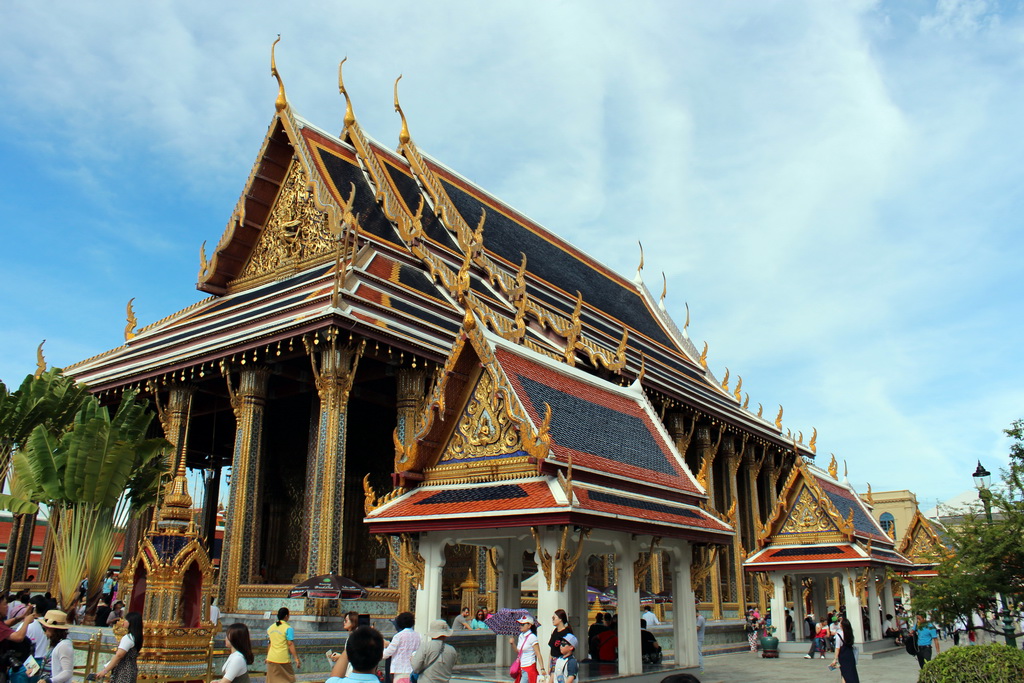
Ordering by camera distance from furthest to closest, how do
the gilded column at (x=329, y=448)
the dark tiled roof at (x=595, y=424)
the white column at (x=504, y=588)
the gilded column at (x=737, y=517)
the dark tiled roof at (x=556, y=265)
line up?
the gilded column at (x=737, y=517)
the dark tiled roof at (x=556, y=265)
the gilded column at (x=329, y=448)
the white column at (x=504, y=588)
the dark tiled roof at (x=595, y=424)

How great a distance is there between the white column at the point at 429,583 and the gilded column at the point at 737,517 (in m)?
15.9

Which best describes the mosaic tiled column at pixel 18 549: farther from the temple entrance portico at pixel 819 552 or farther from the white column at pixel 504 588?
the temple entrance portico at pixel 819 552

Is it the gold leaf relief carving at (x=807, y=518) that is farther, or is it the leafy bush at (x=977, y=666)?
the gold leaf relief carving at (x=807, y=518)

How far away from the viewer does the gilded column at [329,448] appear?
13.9 m

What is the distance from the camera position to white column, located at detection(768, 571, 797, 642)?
17.3 m

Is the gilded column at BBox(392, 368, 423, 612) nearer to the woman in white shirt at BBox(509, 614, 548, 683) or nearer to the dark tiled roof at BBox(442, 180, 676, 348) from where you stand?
the dark tiled roof at BBox(442, 180, 676, 348)

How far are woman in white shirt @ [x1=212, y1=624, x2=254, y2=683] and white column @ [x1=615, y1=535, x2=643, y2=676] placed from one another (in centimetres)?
455

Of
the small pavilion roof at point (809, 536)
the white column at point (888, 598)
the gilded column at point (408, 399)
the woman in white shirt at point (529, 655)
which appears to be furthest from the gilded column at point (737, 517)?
the woman in white shirt at point (529, 655)

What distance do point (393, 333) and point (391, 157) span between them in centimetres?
883

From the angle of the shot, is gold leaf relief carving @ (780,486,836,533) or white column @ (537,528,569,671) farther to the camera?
gold leaf relief carving @ (780,486,836,533)

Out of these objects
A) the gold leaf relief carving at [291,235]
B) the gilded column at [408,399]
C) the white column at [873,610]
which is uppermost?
the gold leaf relief carving at [291,235]

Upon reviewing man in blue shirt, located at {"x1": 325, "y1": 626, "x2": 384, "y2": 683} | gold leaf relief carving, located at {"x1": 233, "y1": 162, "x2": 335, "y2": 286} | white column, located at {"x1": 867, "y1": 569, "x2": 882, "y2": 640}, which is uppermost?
gold leaf relief carving, located at {"x1": 233, "y1": 162, "x2": 335, "y2": 286}

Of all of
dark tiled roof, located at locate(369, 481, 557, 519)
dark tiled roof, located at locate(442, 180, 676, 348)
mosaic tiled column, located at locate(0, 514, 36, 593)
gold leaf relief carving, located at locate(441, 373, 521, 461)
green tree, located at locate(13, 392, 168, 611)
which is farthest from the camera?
dark tiled roof, located at locate(442, 180, 676, 348)

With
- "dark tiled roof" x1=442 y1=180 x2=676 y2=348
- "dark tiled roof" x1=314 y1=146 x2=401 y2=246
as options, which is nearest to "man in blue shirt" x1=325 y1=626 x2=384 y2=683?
"dark tiled roof" x1=314 y1=146 x2=401 y2=246
